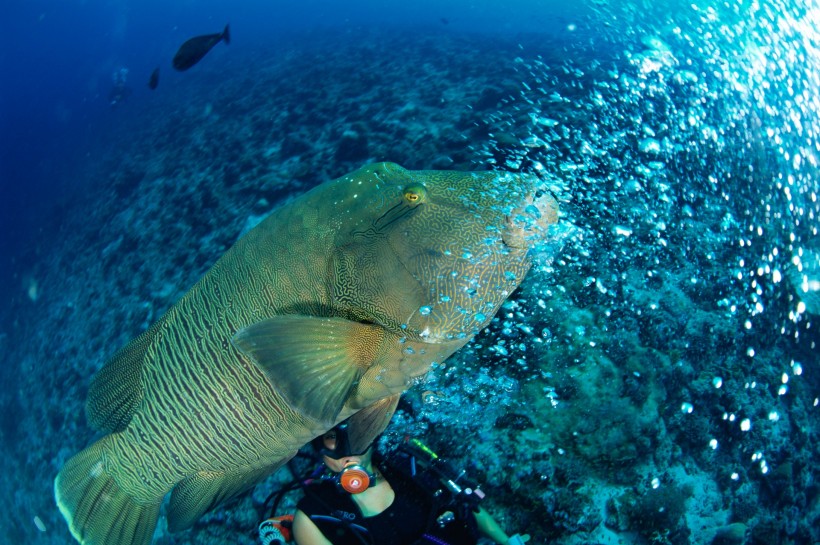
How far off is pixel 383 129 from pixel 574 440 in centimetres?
624

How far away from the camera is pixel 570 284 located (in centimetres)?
432

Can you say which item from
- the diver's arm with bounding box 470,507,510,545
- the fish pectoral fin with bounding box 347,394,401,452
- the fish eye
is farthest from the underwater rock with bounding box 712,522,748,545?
the fish eye

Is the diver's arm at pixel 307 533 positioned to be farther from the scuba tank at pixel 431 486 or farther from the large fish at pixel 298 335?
the large fish at pixel 298 335

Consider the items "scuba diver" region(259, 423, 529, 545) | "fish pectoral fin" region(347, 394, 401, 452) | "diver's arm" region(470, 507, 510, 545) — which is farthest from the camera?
"diver's arm" region(470, 507, 510, 545)

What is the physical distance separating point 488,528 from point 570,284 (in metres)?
2.37

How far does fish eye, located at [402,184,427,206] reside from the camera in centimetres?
175

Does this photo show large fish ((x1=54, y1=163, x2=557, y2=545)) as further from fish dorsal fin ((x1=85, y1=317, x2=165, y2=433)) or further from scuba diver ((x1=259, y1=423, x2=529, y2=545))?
scuba diver ((x1=259, y1=423, x2=529, y2=545))

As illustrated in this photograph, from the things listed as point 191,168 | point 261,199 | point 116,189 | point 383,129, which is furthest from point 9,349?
point 383,129

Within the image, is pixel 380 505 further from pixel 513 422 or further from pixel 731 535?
pixel 731 535

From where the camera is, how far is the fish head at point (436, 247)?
65.8 inches

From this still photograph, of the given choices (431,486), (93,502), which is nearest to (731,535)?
(431,486)

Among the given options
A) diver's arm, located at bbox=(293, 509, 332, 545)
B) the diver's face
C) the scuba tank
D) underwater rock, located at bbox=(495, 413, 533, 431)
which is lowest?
underwater rock, located at bbox=(495, 413, 533, 431)

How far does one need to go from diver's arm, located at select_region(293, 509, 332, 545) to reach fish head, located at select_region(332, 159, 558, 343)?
1375 mm

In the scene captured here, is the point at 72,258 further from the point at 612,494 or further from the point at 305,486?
the point at 612,494
